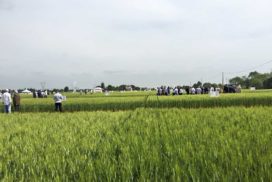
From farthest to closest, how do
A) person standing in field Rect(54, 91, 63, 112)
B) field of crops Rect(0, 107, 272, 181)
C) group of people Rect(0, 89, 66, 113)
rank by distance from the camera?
person standing in field Rect(54, 91, 63, 112) → group of people Rect(0, 89, 66, 113) → field of crops Rect(0, 107, 272, 181)

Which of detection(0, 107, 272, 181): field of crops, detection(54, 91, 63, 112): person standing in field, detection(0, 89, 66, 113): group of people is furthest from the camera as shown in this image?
detection(54, 91, 63, 112): person standing in field

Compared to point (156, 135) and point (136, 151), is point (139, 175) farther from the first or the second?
point (156, 135)

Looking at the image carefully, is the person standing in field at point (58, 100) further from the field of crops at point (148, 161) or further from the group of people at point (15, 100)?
the field of crops at point (148, 161)

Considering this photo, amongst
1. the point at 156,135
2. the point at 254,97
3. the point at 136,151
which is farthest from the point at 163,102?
the point at 136,151

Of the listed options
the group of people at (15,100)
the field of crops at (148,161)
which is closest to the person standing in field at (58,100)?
the group of people at (15,100)

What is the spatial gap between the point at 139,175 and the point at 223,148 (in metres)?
1.35

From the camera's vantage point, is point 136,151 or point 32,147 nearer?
point 136,151

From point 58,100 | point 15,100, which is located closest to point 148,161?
point 58,100

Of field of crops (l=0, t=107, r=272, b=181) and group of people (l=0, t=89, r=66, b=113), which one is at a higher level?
group of people (l=0, t=89, r=66, b=113)

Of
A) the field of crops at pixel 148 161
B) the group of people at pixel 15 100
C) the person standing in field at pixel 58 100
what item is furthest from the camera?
the person standing in field at pixel 58 100

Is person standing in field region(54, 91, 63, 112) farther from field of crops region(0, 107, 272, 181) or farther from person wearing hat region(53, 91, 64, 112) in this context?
field of crops region(0, 107, 272, 181)

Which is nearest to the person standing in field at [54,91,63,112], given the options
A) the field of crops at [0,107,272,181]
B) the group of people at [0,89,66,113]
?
the group of people at [0,89,66,113]

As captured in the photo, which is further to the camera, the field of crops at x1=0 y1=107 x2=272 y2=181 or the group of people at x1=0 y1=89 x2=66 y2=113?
the group of people at x1=0 y1=89 x2=66 y2=113

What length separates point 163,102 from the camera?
26328 mm
